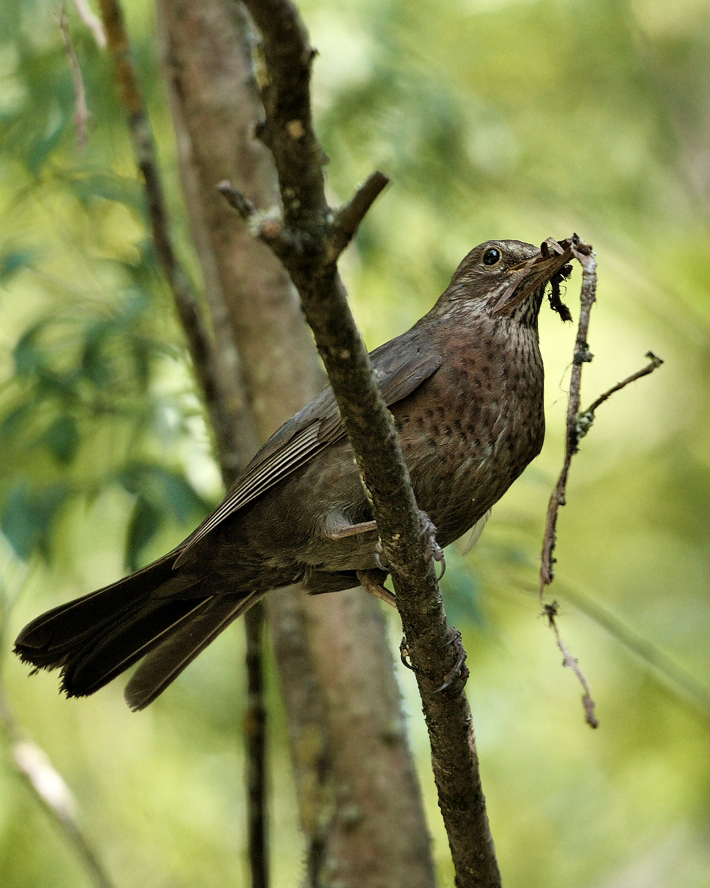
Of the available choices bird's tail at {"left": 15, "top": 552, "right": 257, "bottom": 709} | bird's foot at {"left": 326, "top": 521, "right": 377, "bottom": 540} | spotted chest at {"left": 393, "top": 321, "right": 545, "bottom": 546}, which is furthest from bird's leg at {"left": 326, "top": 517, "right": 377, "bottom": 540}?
bird's tail at {"left": 15, "top": 552, "right": 257, "bottom": 709}

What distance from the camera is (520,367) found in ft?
10.8

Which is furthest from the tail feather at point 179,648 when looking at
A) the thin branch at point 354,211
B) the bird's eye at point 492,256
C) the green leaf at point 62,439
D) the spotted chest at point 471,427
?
the thin branch at point 354,211

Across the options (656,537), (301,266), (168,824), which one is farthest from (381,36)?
(168,824)

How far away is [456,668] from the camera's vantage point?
257 cm

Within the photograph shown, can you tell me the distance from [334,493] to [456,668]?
0.88 meters

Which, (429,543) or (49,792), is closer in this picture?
(429,543)

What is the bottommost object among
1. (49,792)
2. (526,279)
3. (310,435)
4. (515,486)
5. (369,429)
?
(369,429)

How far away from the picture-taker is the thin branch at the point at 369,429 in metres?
1.51

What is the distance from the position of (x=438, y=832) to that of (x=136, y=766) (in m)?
1.81

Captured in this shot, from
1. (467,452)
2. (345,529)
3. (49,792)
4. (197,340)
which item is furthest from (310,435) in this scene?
(49,792)

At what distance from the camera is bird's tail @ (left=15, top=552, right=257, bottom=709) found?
10.9ft

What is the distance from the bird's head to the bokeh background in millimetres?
425

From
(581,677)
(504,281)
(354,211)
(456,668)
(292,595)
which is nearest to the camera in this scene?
(354,211)

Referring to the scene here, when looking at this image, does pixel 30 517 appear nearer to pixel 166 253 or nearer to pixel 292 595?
pixel 166 253
